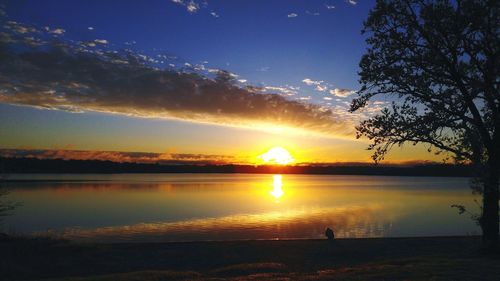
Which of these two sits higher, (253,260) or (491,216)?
(491,216)

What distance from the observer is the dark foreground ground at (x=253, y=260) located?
60.1ft

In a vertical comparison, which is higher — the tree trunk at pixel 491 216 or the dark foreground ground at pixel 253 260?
the tree trunk at pixel 491 216

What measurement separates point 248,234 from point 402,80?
22.8m

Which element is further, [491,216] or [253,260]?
[253,260]

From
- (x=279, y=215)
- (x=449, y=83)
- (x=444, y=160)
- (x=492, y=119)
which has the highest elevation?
(x=449, y=83)

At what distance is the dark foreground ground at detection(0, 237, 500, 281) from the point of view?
18.3 meters

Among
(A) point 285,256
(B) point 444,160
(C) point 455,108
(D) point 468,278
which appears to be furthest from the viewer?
(A) point 285,256

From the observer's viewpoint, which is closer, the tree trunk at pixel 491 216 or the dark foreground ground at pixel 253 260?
the dark foreground ground at pixel 253 260

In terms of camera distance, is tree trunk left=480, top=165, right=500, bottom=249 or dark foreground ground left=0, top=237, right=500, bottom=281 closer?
dark foreground ground left=0, top=237, right=500, bottom=281

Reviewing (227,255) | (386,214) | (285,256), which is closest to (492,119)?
(285,256)

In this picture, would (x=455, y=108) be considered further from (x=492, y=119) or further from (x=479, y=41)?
(x=479, y=41)

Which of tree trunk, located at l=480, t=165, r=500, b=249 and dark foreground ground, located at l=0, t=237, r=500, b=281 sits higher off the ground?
tree trunk, located at l=480, t=165, r=500, b=249

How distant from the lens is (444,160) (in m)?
24.4

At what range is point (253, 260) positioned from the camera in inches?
1026
